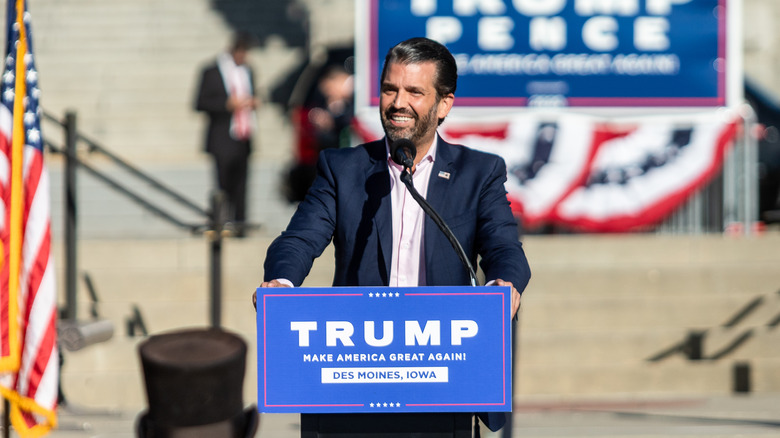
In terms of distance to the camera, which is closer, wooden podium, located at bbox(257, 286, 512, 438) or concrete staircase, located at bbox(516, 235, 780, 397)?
wooden podium, located at bbox(257, 286, 512, 438)

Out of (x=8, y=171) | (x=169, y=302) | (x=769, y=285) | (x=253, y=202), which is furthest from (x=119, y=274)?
(x=769, y=285)

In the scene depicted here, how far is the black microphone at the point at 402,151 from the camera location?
3.12 meters

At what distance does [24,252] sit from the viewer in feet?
19.1

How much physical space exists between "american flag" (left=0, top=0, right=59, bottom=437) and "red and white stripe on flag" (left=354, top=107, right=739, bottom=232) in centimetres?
481

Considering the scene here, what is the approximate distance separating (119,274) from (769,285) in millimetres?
5458

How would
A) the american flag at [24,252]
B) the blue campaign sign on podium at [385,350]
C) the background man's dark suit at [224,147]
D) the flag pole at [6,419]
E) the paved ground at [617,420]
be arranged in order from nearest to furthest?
the blue campaign sign on podium at [385,350] < the flag pole at [6,419] < the american flag at [24,252] < the paved ground at [617,420] < the background man's dark suit at [224,147]

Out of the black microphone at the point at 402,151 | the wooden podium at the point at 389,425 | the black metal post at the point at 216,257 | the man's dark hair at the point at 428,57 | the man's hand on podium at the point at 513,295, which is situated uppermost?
the man's dark hair at the point at 428,57

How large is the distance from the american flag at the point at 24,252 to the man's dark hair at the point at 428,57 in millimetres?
3026

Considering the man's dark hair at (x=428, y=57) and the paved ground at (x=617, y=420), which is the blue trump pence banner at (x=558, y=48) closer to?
the paved ground at (x=617, y=420)

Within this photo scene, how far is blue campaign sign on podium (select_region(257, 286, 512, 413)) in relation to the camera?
9.74 ft

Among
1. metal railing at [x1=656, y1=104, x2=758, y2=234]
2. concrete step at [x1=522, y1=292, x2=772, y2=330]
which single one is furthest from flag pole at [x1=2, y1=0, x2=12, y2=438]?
metal railing at [x1=656, y1=104, x2=758, y2=234]

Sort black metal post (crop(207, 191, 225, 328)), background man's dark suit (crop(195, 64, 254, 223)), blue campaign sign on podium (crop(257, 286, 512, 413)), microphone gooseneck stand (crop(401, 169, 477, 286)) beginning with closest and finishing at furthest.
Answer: blue campaign sign on podium (crop(257, 286, 512, 413))
microphone gooseneck stand (crop(401, 169, 477, 286))
black metal post (crop(207, 191, 225, 328))
background man's dark suit (crop(195, 64, 254, 223))

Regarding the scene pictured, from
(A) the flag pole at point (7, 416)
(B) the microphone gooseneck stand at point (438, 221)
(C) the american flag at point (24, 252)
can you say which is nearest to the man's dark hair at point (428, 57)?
(B) the microphone gooseneck stand at point (438, 221)

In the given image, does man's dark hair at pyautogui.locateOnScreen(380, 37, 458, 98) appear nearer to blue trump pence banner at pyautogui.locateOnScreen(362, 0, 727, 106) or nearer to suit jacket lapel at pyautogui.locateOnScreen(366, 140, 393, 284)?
suit jacket lapel at pyautogui.locateOnScreen(366, 140, 393, 284)
